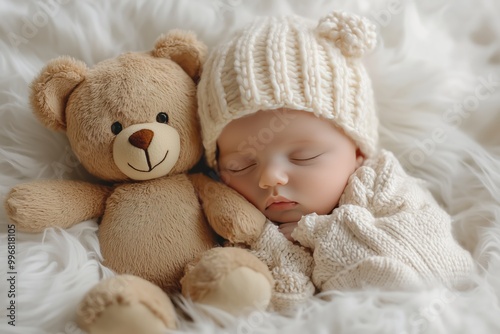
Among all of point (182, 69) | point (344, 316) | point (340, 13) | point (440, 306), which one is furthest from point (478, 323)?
point (182, 69)

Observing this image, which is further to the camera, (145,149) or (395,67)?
(395,67)

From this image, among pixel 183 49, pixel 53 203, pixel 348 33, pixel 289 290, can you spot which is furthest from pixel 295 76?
pixel 53 203

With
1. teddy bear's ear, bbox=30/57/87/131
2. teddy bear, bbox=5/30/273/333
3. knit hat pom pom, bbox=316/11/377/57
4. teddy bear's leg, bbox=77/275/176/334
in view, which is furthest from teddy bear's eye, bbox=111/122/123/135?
knit hat pom pom, bbox=316/11/377/57

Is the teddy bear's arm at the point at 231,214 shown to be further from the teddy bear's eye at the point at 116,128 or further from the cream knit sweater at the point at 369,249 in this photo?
→ the teddy bear's eye at the point at 116,128

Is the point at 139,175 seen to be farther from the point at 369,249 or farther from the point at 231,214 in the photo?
the point at 369,249

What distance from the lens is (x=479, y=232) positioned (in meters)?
0.99

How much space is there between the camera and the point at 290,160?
0.97 meters

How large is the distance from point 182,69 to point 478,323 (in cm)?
69

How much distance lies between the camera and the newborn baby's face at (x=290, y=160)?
95 cm

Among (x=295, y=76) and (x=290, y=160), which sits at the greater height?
(x=295, y=76)

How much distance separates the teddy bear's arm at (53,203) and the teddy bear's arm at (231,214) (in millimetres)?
200

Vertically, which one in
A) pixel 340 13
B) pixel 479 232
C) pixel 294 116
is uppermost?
pixel 340 13

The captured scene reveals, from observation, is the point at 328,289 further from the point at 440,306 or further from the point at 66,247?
the point at 66,247

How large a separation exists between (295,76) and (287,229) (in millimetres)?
273
